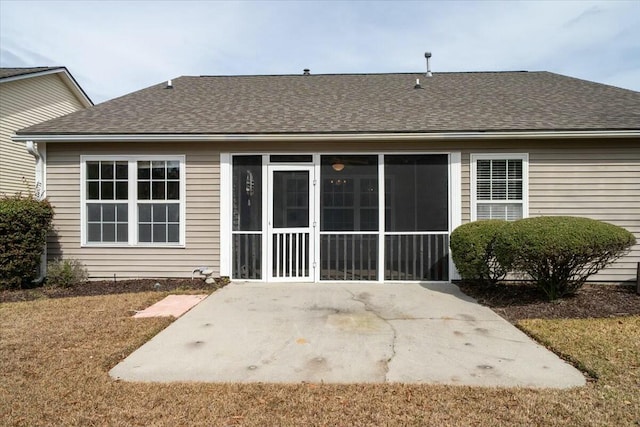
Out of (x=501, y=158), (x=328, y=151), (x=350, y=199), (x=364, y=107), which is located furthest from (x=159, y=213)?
(x=501, y=158)

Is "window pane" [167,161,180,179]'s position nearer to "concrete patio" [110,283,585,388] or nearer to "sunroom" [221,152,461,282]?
"sunroom" [221,152,461,282]

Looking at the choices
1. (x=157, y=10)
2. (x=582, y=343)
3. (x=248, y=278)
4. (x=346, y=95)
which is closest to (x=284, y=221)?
(x=248, y=278)

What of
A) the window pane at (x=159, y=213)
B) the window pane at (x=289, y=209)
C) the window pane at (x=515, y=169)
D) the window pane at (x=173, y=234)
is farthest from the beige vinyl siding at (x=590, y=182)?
the window pane at (x=159, y=213)

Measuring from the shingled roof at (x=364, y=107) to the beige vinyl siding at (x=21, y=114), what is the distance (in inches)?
182

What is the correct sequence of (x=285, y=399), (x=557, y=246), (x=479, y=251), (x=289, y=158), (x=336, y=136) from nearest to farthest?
(x=285, y=399), (x=557, y=246), (x=479, y=251), (x=336, y=136), (x=289, y=158)

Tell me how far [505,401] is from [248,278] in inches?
214

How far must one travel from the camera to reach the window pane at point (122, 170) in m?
7.75

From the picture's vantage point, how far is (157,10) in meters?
9.84

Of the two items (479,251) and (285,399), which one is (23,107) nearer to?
(285,399)

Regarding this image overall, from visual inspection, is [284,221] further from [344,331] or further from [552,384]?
[552,384]

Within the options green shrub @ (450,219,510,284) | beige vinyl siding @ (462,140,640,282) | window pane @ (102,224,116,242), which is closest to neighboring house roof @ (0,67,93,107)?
window pane @ (102,224,116,242)

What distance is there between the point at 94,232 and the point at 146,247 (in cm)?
112

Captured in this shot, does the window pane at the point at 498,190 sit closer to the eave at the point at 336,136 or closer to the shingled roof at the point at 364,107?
the eave at the point at 336,136

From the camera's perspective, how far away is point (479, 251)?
618 cm
